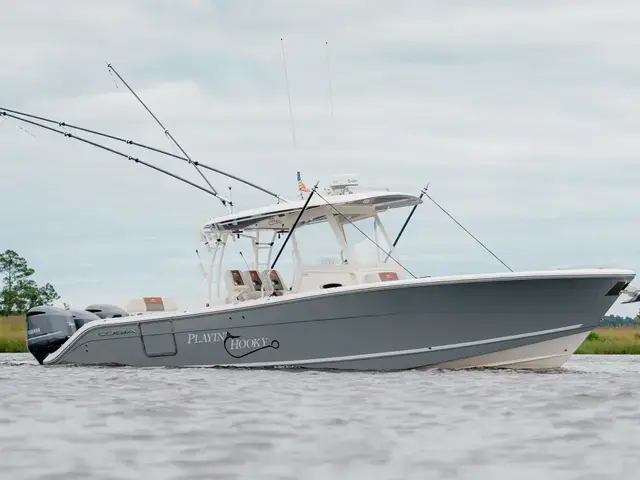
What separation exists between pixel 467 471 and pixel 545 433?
7.15 feet

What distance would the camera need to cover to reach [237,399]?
13602 millimetres

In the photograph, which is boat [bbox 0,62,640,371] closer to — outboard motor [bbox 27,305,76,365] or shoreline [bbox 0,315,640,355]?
outboard motor [bbox 27,305,76,365]

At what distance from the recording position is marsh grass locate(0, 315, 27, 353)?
35941mm

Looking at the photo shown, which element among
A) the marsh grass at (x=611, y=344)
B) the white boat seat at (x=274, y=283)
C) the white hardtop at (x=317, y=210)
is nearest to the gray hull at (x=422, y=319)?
the white boat seat at (x=274, y=283)

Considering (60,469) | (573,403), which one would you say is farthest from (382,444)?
(573,403)

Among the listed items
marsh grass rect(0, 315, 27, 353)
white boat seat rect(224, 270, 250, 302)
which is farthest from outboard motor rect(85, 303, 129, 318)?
marsh grass rect(0, 315, 27, 353)

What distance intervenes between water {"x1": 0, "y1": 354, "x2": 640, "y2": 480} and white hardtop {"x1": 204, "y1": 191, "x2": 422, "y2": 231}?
406 centimetres

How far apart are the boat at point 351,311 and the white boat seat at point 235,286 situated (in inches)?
0.8

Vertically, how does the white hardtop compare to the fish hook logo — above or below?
above

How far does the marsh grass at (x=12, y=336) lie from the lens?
35.9m

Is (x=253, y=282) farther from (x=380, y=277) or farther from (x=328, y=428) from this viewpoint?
(x=328, y=428)

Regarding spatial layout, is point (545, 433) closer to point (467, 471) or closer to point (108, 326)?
point (467, 471)

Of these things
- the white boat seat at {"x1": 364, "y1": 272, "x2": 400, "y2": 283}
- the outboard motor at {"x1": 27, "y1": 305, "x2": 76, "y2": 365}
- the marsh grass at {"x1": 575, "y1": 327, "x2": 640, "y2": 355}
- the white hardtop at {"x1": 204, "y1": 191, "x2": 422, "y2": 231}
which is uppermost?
the white hardtop at {"x1": 204, "y1": 191, "x2": 422, "y2": 231}

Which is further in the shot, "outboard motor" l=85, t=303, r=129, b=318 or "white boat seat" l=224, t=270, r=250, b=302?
"outboard motor" l=85, t=303, r=129, b=318
